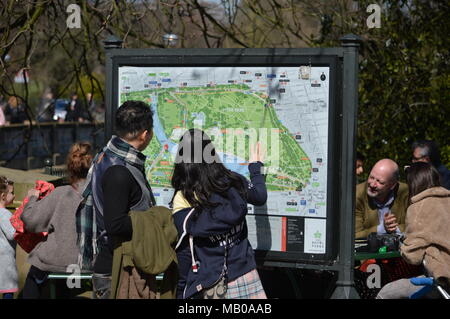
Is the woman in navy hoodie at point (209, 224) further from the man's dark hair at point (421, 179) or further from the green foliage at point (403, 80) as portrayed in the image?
the green foliage at point (403, 80)

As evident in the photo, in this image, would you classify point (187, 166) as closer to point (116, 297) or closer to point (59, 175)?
point (116, 297)

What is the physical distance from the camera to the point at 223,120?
5605 mm

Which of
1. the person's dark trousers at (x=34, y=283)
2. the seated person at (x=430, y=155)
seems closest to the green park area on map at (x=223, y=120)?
the person's dark trousers at (x=34, y=283)

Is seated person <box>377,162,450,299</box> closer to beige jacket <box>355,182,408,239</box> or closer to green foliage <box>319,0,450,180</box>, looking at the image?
beige jacket <box>355,182,408,239</box>

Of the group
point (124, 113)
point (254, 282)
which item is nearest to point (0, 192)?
point (124, 113)

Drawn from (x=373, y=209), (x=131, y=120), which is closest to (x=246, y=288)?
(x=131, y=120)

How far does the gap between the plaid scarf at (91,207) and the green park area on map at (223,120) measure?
3.20 feet

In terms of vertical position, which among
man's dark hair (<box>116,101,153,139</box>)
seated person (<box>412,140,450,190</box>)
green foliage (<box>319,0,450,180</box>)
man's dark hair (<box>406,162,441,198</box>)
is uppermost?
green foliage (<box>319,0,450,180</box>)

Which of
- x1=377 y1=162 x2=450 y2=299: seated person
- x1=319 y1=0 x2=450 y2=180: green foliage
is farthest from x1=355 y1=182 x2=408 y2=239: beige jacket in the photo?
x1=319 y1=0 x2=450 y2=180: green foliage

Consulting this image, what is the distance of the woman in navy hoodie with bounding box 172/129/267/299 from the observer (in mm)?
4656

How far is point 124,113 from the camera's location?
15.4 ft

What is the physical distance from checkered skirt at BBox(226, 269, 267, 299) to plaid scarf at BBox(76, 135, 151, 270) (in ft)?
2.71

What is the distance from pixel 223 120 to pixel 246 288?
132 cm

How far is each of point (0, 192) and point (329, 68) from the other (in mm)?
2642
